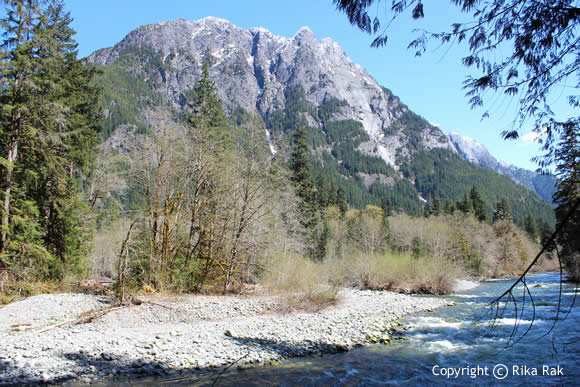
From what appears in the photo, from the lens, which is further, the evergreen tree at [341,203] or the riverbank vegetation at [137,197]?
the evergreen tree at [341,203]

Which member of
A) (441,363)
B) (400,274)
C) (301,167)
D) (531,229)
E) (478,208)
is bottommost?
(400,274)

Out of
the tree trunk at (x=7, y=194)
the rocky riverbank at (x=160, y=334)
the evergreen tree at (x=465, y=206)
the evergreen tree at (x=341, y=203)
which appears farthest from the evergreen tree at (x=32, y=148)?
the evergreen tree at (x=465, y=206)

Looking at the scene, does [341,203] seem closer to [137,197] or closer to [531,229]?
[531,229]

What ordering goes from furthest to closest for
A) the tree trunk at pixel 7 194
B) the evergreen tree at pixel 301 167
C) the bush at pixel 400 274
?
the evergreen tree at pixel 301 167 → the bush at pixel 400 274 → the tree trunk at pixel 7 194

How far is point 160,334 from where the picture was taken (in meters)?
9.52

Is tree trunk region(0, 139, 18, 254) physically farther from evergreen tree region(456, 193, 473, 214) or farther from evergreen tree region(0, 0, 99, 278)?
evergreen tree region(456, 193, 473, 214)

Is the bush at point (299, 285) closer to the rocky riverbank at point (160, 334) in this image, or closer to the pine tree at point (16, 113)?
the rocky riverbank at point (160, 334)

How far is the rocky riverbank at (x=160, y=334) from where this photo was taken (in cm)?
738

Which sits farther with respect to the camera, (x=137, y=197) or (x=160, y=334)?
(x=137, y=197)

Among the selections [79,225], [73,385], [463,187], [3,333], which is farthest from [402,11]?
[463,187]

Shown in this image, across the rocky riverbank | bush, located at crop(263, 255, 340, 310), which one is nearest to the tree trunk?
the rocky riverbank

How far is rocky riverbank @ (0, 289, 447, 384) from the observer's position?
290 inches

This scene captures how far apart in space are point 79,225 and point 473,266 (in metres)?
40.5

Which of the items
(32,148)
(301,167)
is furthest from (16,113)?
(301,167)
